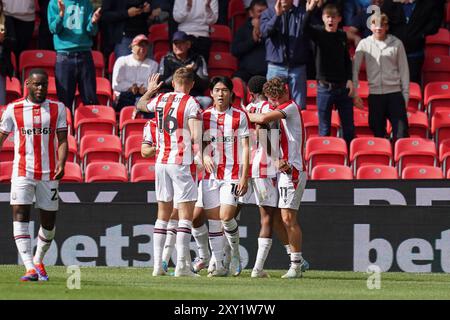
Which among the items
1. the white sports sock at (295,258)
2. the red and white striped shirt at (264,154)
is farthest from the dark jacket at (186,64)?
the white sports sock at (295,258)

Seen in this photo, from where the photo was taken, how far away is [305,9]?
1859cm

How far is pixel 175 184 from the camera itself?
13.0 metres

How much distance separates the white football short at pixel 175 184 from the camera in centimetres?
1298

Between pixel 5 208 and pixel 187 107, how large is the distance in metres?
3.38

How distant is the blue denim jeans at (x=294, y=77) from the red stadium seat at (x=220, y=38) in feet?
6.22

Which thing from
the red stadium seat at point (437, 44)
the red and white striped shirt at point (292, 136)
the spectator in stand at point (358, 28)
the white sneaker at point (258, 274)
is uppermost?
the spectator in stand at point (358, 28)

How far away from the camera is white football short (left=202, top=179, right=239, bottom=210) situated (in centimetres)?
1350

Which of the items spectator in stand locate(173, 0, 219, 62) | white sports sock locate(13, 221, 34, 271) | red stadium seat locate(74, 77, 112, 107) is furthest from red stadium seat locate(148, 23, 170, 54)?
white sports sock locate(13, 221, 34, 271)

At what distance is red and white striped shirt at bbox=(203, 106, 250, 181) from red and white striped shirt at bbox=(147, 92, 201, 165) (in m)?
0.52

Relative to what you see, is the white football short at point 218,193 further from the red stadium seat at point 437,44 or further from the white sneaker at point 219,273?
the red stadium seat at point 437,44

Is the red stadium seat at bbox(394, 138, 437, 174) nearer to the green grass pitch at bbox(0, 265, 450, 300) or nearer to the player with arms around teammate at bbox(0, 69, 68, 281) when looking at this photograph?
the green grass pitch at bbox(0, 265, 450, 300)

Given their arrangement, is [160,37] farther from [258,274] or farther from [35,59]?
[258,274]
